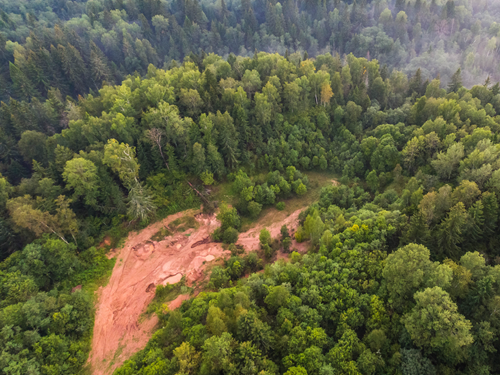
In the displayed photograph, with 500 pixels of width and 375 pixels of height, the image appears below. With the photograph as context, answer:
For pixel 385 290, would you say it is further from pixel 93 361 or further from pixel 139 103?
pixel 139 103

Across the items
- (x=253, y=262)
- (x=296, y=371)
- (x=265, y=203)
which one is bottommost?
(x=265, y=203)

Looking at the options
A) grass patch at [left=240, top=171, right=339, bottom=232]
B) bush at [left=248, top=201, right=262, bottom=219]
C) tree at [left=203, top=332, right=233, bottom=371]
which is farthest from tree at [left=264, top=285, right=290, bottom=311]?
bush at [left=248, top=201, right=262, bottom=219]

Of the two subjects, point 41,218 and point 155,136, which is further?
point 155,136

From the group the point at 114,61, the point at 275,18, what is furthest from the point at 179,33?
the point at 275,18

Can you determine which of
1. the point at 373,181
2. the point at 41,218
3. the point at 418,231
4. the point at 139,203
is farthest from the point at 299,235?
the point at 41,218

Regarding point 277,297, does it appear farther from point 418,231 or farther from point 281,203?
point 281,203

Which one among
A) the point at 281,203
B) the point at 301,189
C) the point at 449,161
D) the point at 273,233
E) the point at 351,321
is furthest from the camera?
the point at 301,189
